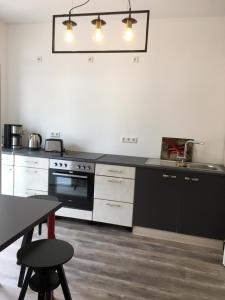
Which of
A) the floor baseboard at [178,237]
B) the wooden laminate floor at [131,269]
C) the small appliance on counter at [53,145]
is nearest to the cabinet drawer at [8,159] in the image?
the small appliance on counter at [53,145]

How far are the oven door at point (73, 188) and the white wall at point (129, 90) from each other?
2.06 feet

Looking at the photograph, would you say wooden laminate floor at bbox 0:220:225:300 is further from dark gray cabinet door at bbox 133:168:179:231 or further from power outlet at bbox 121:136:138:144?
power outlet at bbox 121:136:138:144

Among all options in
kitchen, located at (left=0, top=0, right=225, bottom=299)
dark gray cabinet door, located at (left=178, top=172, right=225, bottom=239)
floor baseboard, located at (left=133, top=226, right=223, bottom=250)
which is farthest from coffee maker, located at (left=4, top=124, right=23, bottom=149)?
dark gray cabinet door, located at (left=178, top=172, right=225, bottom=239)

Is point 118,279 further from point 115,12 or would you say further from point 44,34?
point 44,34

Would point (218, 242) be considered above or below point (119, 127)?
below

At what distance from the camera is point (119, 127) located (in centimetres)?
376

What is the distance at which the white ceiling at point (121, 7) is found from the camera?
2.98 metres

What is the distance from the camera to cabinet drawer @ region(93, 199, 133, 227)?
329cm

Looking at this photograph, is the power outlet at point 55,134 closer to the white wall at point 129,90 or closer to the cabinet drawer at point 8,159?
the white wall at point 129,90

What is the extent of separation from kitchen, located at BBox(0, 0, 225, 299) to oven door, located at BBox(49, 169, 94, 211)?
0.07 metres

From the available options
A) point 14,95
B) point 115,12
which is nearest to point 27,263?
point 115,12

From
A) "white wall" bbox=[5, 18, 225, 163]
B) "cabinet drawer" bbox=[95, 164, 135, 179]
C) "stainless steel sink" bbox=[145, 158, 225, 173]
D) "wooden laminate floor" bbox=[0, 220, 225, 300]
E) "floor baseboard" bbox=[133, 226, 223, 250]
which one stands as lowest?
"wooden laminate floor" bbox=[0, 220, 225, 300]

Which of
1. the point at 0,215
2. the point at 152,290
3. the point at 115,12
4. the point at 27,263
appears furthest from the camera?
the point at 115,12

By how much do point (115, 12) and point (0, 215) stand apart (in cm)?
262
